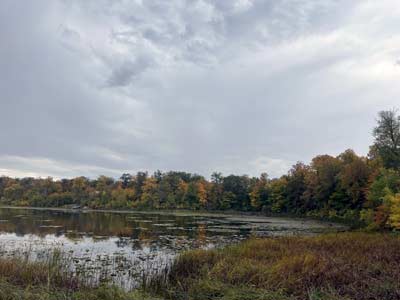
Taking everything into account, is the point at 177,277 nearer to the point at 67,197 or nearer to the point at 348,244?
the point at 348,244

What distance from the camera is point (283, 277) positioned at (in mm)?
10547

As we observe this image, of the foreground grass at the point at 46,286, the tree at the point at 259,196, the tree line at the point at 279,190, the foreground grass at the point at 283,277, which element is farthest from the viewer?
the tree at the point at 259,196

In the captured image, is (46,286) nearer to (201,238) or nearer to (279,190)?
(201,238)

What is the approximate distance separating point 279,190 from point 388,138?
37215 millimetres

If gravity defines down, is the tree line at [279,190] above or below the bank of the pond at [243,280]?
above

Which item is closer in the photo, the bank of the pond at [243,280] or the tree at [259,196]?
the bank of the pond at [243,280]

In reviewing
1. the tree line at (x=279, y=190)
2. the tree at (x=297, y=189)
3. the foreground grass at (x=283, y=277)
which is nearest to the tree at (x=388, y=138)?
the tree line at (x=279, y=190)

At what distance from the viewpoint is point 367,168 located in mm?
59438

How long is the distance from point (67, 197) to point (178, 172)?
41159mm

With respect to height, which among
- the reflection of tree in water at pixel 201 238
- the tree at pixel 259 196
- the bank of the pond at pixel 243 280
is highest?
the tree at pixel 259 196

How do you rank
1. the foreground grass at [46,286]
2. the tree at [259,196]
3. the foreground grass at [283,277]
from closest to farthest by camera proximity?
the foreground grass at [46,286], the foreground grass at [283,277], the tree at [259,196]

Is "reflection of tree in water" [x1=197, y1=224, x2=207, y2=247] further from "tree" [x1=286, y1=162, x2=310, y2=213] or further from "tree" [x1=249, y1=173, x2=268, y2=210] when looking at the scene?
"tree" [x1=249, y1=173, x2=268, y2=210]

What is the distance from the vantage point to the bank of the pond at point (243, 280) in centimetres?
857

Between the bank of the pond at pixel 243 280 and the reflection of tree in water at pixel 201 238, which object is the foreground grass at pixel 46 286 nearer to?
the bank of the pond at pixel 243 280
